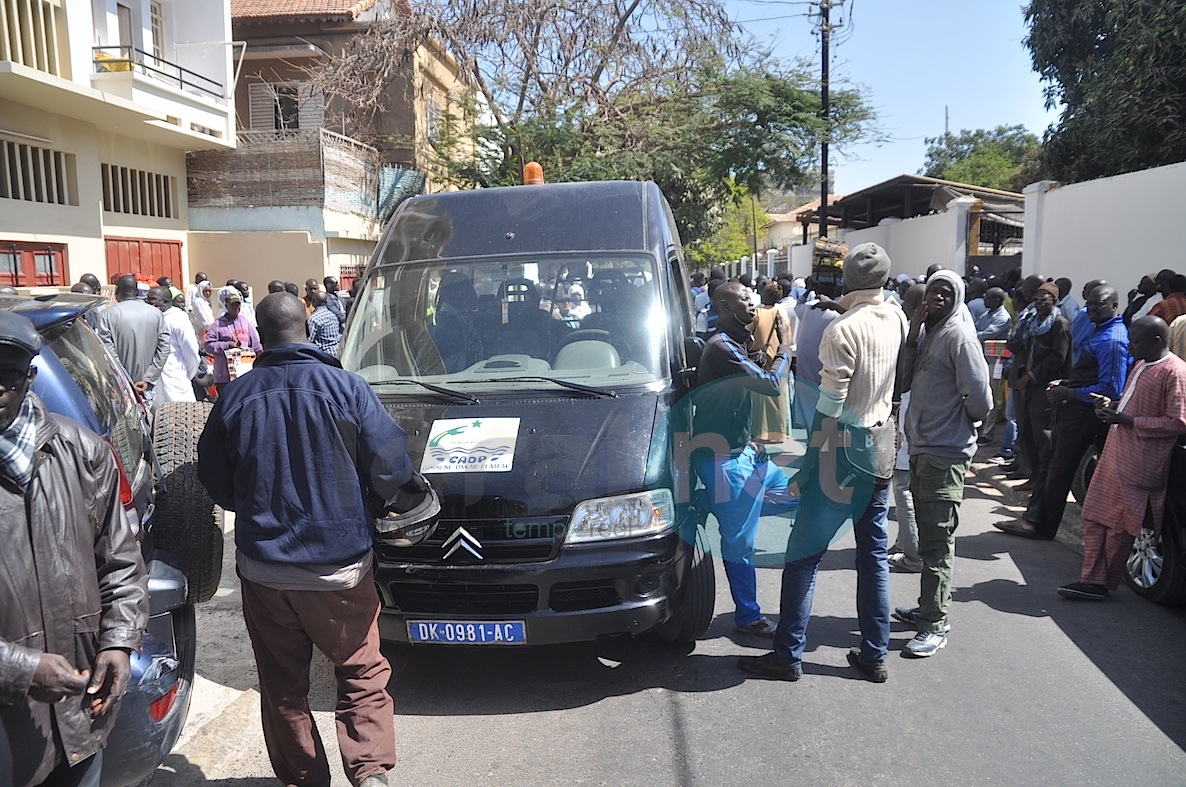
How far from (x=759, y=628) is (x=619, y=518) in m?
1.37

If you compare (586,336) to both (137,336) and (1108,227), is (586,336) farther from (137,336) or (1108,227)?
(1108,227)

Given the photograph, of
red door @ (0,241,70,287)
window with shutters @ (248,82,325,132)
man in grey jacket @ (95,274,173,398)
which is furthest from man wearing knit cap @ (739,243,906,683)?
window with shutters @ (248,82,325,132)

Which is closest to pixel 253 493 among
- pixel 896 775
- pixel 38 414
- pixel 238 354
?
pixel 38 414

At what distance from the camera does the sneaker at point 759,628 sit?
4746 mm

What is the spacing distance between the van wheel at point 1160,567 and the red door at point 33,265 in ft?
44.7

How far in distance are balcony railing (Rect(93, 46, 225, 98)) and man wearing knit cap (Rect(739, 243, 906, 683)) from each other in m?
13.7

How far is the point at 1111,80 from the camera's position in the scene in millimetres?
15977

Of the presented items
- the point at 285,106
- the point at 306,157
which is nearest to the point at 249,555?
the point at 306,157

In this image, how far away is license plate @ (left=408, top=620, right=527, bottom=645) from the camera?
3.83m

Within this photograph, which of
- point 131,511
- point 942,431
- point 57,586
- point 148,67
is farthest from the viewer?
point 148,67

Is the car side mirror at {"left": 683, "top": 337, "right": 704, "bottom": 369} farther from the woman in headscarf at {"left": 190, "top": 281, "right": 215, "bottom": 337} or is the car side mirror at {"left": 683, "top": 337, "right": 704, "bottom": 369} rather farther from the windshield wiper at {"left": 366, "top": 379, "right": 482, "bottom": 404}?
the woman in headscarf at {"left": 190, "top": 281, "right": 215, "bottom": 337}

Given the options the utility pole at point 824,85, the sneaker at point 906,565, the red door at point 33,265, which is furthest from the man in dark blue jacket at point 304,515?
the utility pole at point 824,85

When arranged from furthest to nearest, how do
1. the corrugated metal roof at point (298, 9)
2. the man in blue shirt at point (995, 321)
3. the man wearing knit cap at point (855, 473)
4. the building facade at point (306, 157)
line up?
1. the corrugated metal roof at point (298, 9)
2. the building facade at point (306, 157)
3. the man in blue shirt at point (995, 321)
4. the man wearing knit cap at point (855, 473)

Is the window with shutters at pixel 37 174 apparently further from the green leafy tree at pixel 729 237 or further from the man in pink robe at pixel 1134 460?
the man in pink robe at pixel 1134 460
